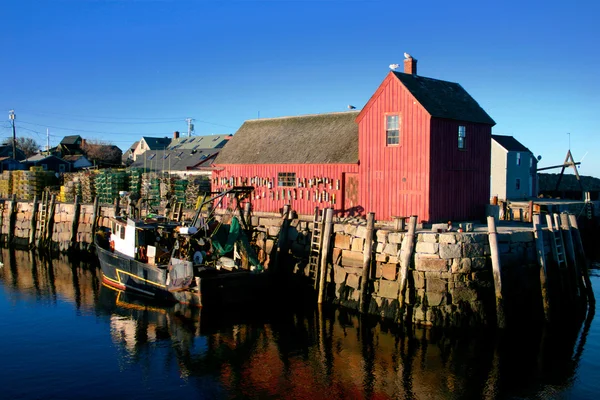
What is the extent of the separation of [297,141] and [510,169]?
22863 millimetres

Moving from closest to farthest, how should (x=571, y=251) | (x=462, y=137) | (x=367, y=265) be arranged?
(x=367, y=265) < (x=571, y=251) < (x=462, y=137)

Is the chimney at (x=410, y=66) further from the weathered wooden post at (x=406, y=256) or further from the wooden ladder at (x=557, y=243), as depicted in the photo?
the weathered wooden post at (x=406, y=256)

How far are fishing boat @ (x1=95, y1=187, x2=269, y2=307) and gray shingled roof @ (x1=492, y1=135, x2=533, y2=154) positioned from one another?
95.6 feet

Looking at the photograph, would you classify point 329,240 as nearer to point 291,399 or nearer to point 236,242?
point 236,242

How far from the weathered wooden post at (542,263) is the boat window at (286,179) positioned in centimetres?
1307

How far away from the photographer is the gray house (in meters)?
44.7

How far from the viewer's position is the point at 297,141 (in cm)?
3034

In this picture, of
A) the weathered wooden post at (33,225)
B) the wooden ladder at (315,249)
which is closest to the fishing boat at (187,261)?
the wooden ladder at (315,249)

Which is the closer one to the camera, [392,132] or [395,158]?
[395,158]

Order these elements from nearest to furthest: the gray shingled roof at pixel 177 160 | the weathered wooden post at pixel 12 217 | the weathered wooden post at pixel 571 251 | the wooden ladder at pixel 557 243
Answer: the wooden ladder at pixel 557 243, the weathered wooden post at pixel 571 251, the weathered wooden post at pixel 12 217, the gray shingled roof at pixel 177 160

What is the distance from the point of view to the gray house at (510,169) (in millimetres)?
44656

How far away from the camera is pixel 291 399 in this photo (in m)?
13.1

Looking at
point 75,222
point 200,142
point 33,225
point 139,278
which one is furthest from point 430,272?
point 200,142

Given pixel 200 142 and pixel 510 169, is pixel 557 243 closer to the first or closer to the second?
pixel 510 169
